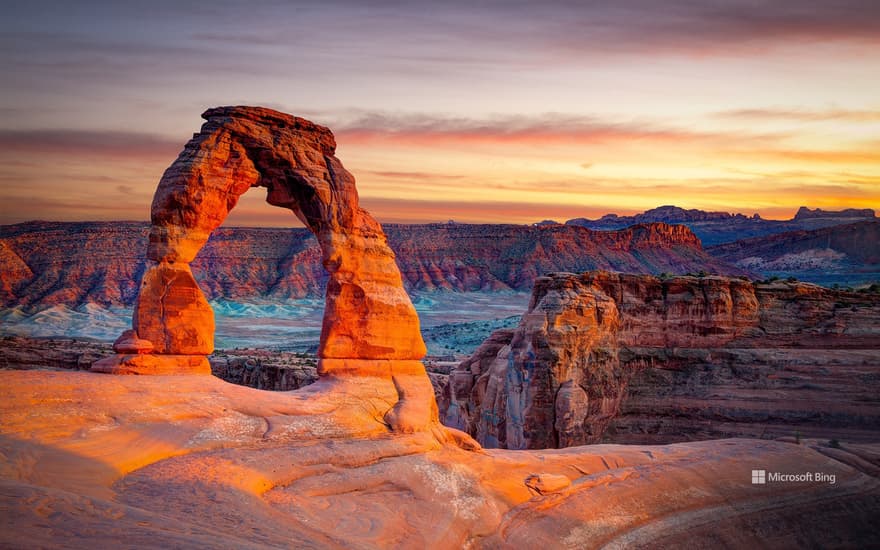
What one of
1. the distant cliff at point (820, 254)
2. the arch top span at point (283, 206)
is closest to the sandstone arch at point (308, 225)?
the arch top span at point (283, 206)

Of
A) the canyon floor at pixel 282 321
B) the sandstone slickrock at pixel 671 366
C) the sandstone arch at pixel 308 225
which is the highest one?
the sandstone arch at pixel 308 225

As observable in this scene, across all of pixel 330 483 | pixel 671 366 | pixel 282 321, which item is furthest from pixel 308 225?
pixel 282 321

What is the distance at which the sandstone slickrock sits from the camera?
30.0 meters

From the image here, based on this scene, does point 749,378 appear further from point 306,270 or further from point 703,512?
point 306,270

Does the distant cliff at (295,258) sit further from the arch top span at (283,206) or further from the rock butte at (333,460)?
the rock butte at (333,460)

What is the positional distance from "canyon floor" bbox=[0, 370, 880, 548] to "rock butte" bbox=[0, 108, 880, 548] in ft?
0.15

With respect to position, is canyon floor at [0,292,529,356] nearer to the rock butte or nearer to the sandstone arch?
the rock butte

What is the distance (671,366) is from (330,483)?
69.8ft

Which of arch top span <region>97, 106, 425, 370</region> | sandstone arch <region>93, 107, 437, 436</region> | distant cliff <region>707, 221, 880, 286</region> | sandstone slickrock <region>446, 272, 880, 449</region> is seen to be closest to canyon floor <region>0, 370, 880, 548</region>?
sandstone arch <region>93, 107, 437, 436</region>

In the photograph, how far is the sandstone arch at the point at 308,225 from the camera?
59.8 feet

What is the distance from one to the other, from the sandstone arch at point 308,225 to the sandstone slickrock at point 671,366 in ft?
32.8

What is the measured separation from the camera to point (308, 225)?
20.1m

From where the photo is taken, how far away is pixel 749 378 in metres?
32.3

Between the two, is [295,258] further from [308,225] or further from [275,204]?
[308,225]
